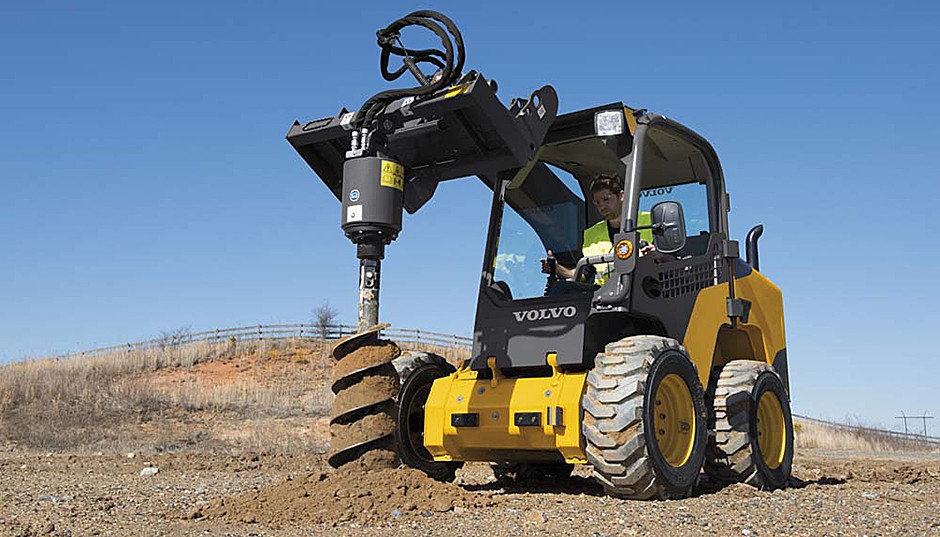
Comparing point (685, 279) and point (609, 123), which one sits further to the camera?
point (685, 279)

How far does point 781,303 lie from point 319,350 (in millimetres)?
32141

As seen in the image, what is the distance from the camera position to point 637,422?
19.7ft

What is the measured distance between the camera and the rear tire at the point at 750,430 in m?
7.45

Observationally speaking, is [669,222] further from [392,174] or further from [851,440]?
[851,440]

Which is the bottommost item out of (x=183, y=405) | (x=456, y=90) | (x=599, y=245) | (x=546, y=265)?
(x=183, y=405)

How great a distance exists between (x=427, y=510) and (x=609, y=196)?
340cm

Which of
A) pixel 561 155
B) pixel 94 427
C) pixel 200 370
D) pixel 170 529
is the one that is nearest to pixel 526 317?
pixel 561 155

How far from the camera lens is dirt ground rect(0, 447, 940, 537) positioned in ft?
16.6

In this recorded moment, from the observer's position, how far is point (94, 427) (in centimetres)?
2272

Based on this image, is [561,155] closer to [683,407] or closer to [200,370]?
[683,407]

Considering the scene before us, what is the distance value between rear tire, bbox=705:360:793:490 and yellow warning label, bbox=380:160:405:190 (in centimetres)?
339

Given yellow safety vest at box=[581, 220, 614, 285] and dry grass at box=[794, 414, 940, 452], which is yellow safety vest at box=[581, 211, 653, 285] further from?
dry grass at box=[794, 414, 940, 452]

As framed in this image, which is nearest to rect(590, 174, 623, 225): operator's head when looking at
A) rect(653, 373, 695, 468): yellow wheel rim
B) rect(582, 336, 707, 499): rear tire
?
rect(582, 336, 707, 499): rear tire

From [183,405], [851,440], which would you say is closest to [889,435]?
[851,440]
